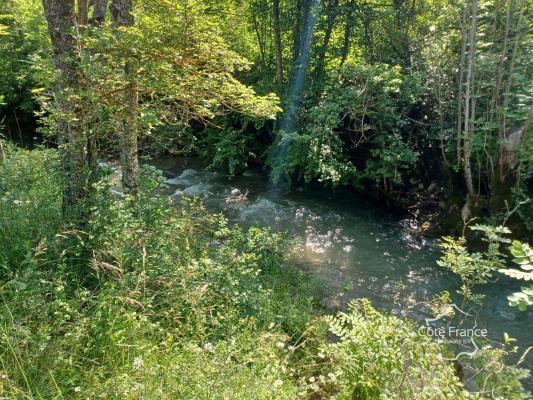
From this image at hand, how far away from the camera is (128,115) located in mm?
4121

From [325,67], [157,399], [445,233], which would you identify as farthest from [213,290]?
[325,67]

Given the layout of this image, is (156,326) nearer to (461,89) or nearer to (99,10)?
(99,10)

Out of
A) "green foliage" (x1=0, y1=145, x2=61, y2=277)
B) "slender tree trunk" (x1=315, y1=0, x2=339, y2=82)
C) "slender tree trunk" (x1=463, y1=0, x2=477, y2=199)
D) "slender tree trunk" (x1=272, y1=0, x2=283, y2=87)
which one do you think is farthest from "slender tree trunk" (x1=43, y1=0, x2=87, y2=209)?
"slender tree trunk" (x1=272, y1=0, x2=283, y2=87)

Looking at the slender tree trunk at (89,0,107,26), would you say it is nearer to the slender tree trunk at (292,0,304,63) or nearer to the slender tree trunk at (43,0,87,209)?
the slender tree trunk at (43,0,87,209)

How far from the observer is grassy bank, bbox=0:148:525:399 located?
2568mm

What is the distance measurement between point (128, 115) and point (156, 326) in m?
2.09

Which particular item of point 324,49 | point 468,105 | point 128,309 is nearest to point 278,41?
point 324,49

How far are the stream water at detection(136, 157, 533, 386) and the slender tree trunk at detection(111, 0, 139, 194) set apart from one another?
2.47 m

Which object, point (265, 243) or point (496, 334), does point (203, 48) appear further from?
point (496, 334)

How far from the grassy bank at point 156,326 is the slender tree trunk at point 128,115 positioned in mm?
215

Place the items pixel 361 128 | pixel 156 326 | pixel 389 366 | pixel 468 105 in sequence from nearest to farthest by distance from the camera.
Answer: pixel 389 366 < pixel 156 326 < pixel 468 105 < pixel 361 128

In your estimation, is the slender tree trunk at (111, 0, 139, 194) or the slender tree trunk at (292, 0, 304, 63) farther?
the slender tree trunk at (292, 0, 304, 63)

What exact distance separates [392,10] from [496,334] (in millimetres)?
7251

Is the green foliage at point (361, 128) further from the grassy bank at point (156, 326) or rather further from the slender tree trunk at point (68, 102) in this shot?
the slender tree trunk at point (68, 102)
